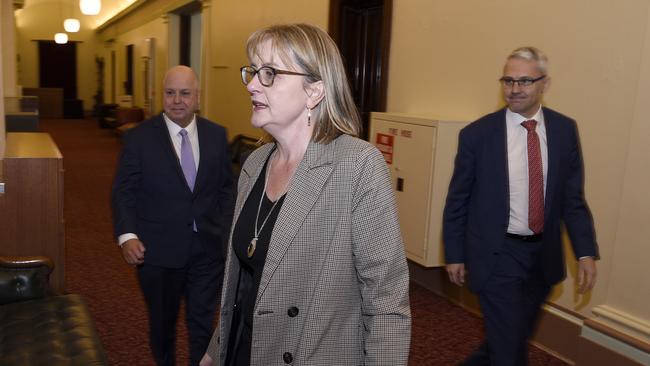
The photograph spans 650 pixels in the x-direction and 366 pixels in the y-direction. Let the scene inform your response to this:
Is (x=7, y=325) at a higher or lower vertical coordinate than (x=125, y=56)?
lower

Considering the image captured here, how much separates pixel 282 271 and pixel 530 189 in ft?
5.52

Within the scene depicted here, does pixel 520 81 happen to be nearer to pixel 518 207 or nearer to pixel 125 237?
pixel 518 207

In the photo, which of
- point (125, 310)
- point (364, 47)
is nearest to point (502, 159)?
point (125, 310)

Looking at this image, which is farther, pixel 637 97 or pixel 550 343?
pixel 550 343

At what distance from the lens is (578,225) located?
298cm

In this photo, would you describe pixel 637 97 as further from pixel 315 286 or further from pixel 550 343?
pixel 315 286

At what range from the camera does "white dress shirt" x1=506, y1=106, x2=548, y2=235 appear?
2900 millimetres

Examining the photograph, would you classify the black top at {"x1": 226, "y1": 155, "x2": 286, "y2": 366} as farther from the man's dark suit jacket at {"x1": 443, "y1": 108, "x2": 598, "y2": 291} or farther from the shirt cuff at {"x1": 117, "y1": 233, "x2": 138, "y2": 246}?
the man's dark suit jacket at {"x1": 443, "y1": 108, "x2": 598, "y2": 291}

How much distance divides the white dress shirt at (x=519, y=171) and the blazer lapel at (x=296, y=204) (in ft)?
5.00

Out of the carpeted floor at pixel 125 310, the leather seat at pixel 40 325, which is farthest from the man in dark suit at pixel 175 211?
the carpeted floor at pixel 125 310

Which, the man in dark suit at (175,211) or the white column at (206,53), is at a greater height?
the white column at (206,53)

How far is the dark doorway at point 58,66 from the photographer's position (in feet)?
82.0

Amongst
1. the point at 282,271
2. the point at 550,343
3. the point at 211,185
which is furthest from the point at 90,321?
the point at 550,343

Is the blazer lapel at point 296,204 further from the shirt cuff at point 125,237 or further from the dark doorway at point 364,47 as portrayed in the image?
the dark doorway at point 364,47
